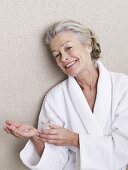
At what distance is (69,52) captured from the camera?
53.4 inches

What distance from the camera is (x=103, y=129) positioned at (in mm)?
1411

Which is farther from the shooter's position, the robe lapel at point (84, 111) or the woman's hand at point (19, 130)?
the robe lapel at point (84, 111)

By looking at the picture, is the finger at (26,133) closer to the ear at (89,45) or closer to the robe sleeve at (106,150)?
the robe sleeve at (106,150)

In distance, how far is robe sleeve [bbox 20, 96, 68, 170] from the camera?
4.55ft

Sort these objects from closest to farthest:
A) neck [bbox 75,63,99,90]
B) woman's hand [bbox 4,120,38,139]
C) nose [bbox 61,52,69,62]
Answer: woman's hand [bbox 4,120,38,139], nose [bbox 61,52,69,62], neck [bbox 75,63,99,90]

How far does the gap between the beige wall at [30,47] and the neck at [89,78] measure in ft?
0.32

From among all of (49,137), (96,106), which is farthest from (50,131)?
(96,106)

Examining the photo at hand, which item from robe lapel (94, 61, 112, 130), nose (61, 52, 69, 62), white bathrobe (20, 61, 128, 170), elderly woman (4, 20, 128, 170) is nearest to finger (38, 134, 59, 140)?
elderly woman (4, 20, 128, 170)

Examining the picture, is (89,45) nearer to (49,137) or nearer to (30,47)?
(30,47)

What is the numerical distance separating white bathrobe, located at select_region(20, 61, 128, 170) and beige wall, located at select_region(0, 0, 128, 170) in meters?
0.07

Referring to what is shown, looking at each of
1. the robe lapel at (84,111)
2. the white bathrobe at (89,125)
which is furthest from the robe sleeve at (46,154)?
the robe lapel at (84,111)

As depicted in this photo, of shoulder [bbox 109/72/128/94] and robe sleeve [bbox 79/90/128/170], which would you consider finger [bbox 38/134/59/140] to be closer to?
robe sleeve [bbox 79/90/128/170]

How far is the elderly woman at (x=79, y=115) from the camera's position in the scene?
1.34 meters

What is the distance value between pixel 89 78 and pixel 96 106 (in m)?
0.15
